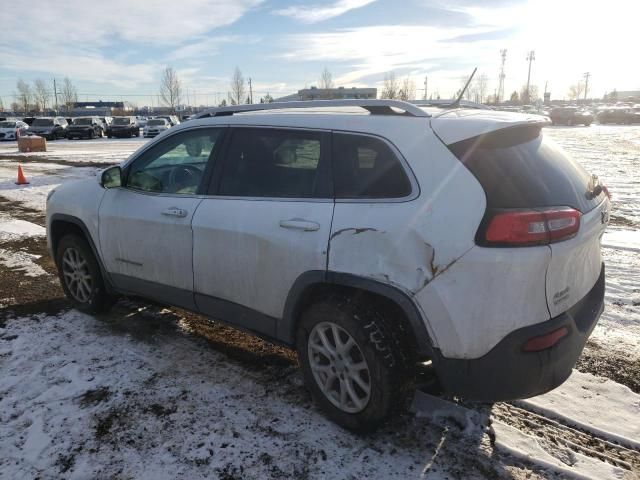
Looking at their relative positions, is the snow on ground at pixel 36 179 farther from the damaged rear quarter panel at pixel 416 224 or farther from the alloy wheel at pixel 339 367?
the damaged rear quarter panel at pixel 416 224

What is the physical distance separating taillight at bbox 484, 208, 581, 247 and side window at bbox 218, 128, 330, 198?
985 mm

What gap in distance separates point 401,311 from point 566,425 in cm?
128

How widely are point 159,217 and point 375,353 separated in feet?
6.55

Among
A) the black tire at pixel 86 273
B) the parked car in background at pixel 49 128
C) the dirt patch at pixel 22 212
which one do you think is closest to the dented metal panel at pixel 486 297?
the black tire at pixel 86 273

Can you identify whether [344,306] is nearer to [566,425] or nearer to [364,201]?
[364,201]

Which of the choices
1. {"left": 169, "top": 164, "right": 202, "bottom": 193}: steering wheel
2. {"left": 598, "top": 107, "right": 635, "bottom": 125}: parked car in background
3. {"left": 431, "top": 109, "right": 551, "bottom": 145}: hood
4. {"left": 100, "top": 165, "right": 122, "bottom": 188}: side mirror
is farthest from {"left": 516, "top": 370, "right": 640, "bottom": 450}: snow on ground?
{"left": 598, "top": 107, "right": 635, "bottom": 125}: parked car in background

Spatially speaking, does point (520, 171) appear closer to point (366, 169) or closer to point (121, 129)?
point (366, 169)

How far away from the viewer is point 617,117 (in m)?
49.1

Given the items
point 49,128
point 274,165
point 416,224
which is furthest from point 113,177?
point 49,128

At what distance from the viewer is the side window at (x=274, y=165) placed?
3025 millimetres

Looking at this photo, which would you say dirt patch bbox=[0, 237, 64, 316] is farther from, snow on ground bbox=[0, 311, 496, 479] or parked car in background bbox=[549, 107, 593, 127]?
parked car in background bbox=[549, 107, 593, 127]

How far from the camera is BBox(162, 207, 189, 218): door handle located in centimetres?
358

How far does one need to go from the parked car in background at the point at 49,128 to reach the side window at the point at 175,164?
3561 cm

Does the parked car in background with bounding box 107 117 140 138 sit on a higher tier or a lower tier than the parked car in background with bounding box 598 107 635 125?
lower
